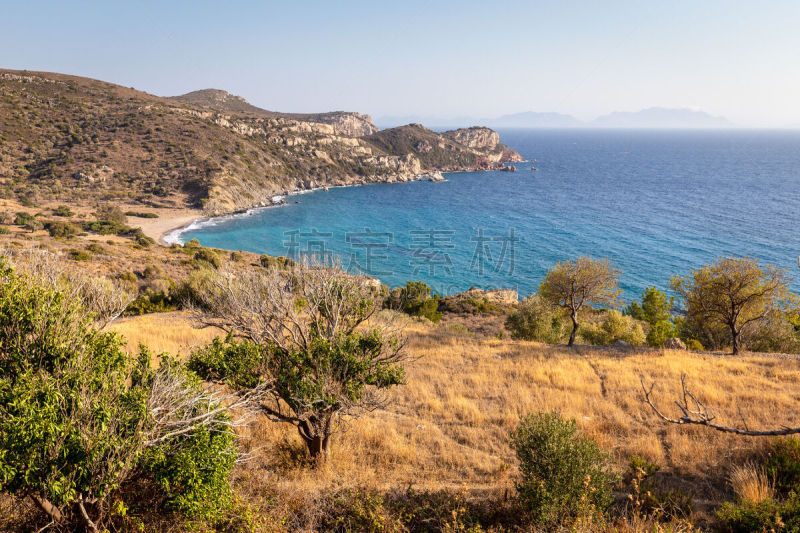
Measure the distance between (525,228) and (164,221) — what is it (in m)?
69.7

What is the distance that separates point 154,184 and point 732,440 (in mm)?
99045

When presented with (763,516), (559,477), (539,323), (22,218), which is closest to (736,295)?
(539,323)

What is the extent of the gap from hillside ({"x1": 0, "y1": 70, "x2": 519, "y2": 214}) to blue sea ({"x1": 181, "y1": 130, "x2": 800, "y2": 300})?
34.2 ft

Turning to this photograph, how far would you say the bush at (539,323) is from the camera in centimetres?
2795

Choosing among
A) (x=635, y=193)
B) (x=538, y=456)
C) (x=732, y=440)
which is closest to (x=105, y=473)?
(x=538, y=456)

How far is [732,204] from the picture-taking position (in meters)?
90.7

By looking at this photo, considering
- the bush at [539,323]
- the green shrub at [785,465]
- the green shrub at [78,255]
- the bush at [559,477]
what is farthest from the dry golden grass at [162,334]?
the green shrub at [78,255]

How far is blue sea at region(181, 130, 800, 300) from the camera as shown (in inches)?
2275

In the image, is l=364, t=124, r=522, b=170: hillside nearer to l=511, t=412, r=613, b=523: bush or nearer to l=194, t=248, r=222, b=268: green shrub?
l=194, t=248, r=222, b=268: green shrub

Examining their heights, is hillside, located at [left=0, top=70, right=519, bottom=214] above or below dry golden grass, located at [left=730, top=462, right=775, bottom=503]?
above

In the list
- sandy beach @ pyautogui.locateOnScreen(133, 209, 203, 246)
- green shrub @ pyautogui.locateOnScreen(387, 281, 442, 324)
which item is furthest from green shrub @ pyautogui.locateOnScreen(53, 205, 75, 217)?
green shrub @ pyautogui.locateOnScreen(387, 281, 442, 324)

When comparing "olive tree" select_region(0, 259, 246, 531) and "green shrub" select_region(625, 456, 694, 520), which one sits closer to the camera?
"olive tree" select_region(0, 259, 246, 531)

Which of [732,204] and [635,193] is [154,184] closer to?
[635,193]

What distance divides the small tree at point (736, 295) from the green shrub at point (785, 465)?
50.2 ft
